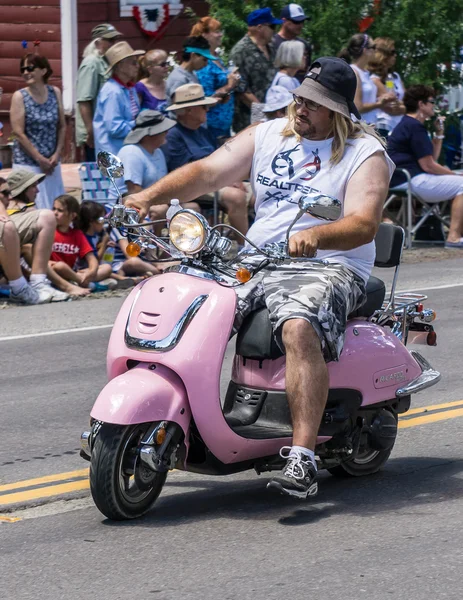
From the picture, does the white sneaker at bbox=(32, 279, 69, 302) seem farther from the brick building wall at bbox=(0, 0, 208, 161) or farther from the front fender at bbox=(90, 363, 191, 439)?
the brick building wall at bbox=(0, 0, 208, 161)

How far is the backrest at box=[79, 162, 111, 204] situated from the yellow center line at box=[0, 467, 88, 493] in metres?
7.00

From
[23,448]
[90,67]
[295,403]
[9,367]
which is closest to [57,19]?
[90,67]

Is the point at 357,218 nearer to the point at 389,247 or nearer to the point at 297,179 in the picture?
the point at 297,179

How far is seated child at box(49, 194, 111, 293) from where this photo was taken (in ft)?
36.5

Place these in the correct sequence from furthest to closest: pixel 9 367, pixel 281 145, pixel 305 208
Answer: pixel 9 367 < pixel 281 145 < pixel 305 208

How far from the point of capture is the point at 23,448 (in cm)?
620

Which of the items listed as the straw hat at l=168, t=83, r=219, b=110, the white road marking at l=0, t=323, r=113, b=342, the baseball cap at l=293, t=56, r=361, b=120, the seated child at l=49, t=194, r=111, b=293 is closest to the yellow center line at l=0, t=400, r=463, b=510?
the baseball cap at l=293, t=56, r=361, b=120

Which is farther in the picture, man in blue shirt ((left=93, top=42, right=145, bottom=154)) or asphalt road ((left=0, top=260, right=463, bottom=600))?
man in blue shirt ((left=93, top=42, right=145, bottom=154))

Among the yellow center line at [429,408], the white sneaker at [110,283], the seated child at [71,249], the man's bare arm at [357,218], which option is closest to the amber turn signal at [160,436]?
the man's bare arm at [357,218]

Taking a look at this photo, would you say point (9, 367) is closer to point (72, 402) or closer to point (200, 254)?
point (72, 402)

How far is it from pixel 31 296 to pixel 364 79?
17.9 ft

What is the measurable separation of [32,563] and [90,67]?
9779mm

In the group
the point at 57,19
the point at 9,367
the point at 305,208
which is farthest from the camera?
the point at 57,19

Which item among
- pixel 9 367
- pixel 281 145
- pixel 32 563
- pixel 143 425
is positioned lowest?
pixel 9 367
